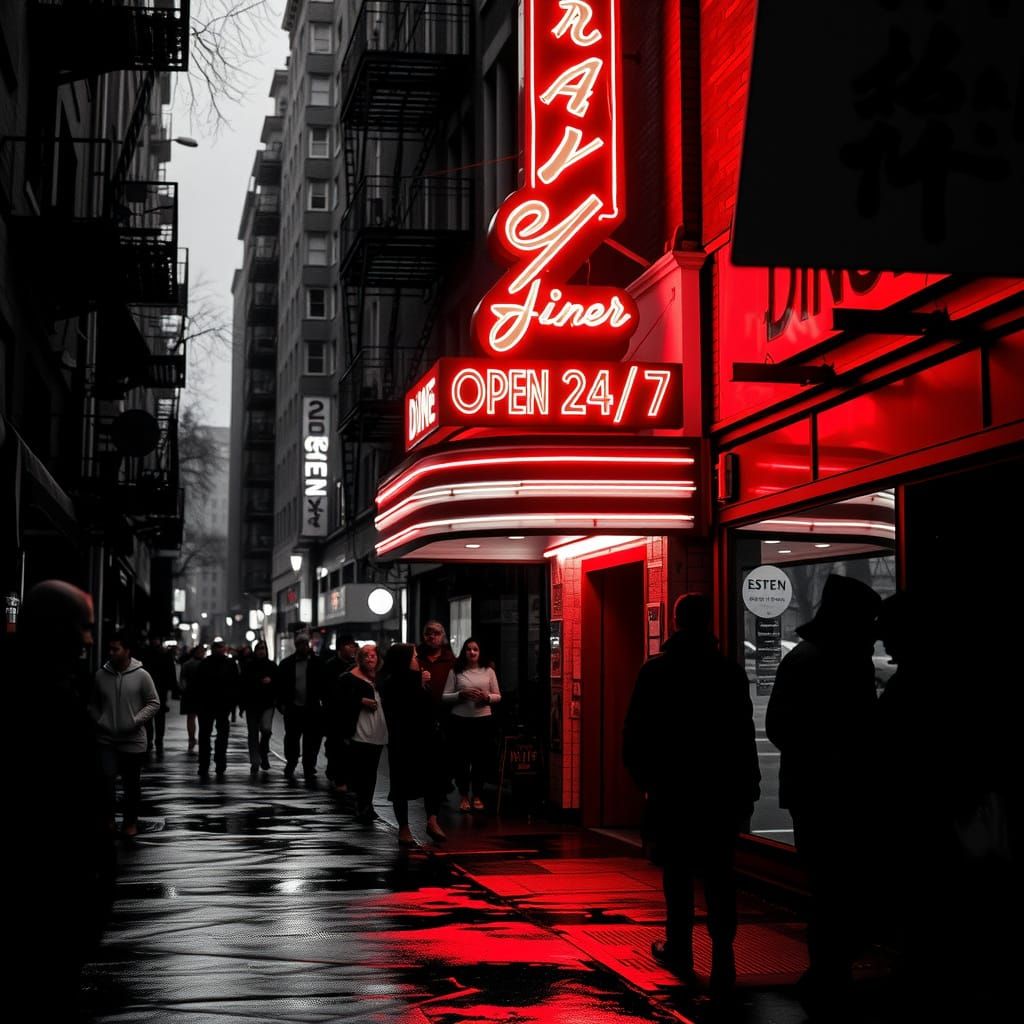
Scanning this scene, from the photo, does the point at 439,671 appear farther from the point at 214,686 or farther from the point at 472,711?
the point at 214,686

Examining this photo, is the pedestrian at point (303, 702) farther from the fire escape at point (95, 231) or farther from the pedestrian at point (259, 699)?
the fire escape at point (95, 231)

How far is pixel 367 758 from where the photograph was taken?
15430 millimetres

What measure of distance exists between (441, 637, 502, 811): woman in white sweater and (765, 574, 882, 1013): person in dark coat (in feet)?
29.2

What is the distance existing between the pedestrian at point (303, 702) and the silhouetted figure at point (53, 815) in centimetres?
1597

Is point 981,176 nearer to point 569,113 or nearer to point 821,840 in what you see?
point 821,840

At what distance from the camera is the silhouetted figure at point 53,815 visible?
3828 mm

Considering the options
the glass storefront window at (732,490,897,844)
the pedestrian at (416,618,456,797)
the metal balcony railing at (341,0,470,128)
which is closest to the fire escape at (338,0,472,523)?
the metal balcony railing at (341,0,470,128)

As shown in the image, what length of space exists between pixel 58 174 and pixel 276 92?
6823 centimetres

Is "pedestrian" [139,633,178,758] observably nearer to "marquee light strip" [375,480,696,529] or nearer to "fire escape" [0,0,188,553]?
"fire escape" [0,0,188,553]

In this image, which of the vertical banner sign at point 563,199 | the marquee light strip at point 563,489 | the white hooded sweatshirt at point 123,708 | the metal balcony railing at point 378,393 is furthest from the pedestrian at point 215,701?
the vertical banner sign at point 563,199

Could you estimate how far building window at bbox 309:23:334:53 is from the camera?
199 feet

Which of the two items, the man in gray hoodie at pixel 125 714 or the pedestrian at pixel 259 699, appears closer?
the man in gray hoodie at pixel 125 714

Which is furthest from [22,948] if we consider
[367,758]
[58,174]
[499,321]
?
[58,174]

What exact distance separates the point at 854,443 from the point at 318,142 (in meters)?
53.0
